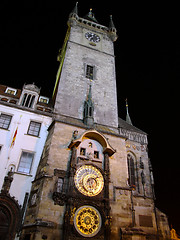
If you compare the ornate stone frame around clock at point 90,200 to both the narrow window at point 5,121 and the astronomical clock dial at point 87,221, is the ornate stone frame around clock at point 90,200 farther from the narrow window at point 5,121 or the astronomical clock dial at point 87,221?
the narrow window at point 5,121

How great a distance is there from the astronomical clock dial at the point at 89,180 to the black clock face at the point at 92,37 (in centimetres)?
1788

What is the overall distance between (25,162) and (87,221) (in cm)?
611

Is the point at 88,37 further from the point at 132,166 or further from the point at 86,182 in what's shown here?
the point at 86,182

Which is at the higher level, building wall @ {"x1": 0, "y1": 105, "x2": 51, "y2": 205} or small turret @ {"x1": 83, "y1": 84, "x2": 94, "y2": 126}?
small turret @ {"x1": 83, "y1": 84, "x2": 94, "y2": 126}

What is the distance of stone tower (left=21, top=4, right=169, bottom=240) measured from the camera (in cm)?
1169

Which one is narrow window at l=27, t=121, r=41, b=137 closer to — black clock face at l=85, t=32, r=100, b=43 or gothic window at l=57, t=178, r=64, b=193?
gothic window at l=57, t=178, r=64, b=193

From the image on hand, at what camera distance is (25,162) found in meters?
14.2

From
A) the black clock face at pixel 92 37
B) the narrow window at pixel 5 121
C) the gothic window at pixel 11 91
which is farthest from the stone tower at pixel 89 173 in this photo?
the gothic window at pixel 11 91

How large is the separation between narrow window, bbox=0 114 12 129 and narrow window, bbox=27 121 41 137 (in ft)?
5.61

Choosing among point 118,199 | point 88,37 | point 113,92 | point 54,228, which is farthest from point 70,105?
point 88,37

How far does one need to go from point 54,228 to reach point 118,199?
484cm

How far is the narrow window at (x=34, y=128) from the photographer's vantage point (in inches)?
613

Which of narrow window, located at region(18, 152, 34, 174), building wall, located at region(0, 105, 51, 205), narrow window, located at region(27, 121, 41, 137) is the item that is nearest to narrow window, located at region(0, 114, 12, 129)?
building wall, located at region(0, 105, 51, 205)

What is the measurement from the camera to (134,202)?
15.7 m
